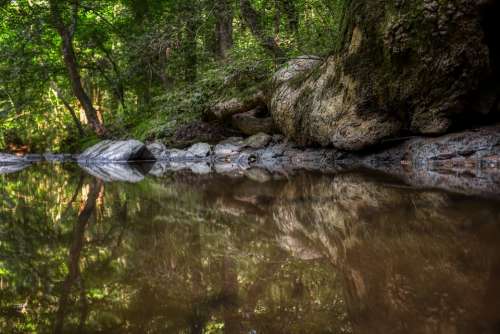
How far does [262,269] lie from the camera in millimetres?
1618

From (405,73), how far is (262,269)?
597 centimetres

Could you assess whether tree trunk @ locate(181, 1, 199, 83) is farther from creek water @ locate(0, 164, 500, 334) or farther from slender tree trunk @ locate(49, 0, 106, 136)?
creek water @ locate(0, 164, 500, 334)

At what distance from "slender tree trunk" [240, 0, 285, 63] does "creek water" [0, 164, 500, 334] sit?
6.43 m

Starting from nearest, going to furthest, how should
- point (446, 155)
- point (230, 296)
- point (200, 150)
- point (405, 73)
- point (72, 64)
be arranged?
point (230, 296) → point (446, 155) → point (405, 73) → point (200, 150) → point (72, 64)

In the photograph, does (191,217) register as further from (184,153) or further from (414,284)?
(184,153)

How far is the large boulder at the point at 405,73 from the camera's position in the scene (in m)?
5.92

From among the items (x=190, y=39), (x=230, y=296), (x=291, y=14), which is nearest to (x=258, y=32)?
(x=291, y=14)

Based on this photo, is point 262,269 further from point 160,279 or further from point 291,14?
point 291,14

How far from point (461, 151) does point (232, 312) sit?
19.9 feet

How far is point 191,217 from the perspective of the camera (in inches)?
113

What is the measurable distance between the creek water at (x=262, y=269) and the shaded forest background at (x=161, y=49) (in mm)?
6179

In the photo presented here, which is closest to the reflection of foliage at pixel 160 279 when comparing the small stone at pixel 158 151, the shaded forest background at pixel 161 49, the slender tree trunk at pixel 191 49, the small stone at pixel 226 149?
the shaded forest background at pixel 161 49

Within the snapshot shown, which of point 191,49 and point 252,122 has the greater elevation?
point 191,49

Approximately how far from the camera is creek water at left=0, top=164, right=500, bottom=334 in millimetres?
1164
